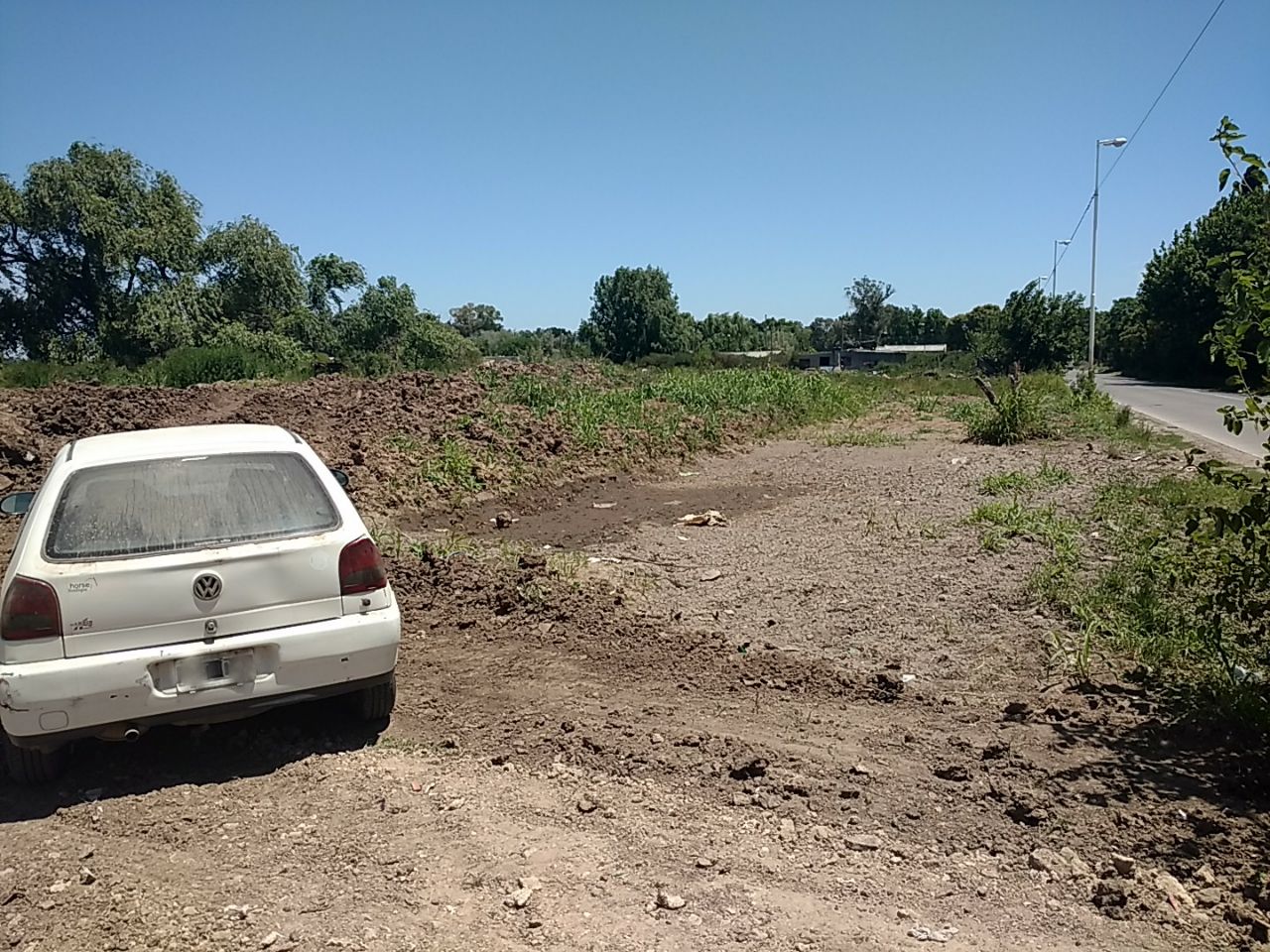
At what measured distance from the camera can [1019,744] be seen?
4.03 m

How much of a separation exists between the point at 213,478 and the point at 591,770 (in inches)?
91.8

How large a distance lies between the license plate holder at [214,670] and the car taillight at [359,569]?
517 mm

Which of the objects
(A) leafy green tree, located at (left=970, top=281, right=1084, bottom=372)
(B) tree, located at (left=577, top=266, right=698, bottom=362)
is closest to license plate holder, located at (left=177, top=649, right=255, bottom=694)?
(A) leafy green tree, located at (left=970, top=281, right=1084, bottom=372)

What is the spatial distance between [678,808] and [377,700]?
1.73 meters

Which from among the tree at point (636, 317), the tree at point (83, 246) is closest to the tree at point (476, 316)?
the tree at point (636, 317)

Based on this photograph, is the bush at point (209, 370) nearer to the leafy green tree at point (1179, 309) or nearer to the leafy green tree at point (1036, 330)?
the leafy green tree at point (1036, 330)

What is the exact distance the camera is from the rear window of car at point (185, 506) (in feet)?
12.8

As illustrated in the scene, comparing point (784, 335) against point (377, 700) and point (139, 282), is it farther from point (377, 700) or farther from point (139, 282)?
point (377, 700)

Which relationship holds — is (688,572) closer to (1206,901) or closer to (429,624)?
(429,624)

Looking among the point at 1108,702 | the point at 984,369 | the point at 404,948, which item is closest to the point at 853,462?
the point at 1108,702

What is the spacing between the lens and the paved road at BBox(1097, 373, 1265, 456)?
53.8ft

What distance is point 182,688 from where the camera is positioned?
3799mm

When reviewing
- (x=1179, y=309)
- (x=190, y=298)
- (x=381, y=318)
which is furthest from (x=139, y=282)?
(x=1179, y=309)

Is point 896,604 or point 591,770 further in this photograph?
point 896,604
